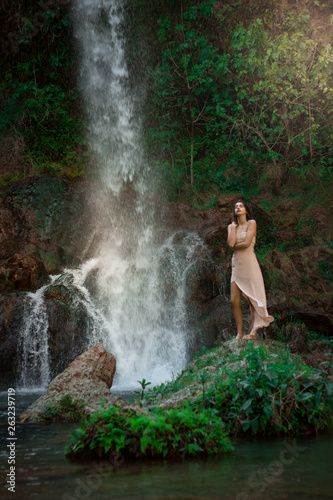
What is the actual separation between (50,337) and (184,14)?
15.1m

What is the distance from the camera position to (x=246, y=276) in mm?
8664

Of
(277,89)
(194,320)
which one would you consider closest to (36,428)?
(194,320)

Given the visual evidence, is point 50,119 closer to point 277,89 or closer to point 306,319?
point 277,89

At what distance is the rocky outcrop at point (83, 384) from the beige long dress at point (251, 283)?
2.67 meters

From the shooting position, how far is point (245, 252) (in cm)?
873

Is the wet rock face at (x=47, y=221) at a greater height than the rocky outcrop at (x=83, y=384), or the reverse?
the wet rock face at (x=47, y=221)

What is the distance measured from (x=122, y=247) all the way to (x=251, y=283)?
9270 millimetres

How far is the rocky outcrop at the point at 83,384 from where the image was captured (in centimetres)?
720

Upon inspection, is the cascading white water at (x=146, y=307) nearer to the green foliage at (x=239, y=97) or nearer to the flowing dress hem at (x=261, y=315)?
the flowing dress hem at (x=261, y=315)

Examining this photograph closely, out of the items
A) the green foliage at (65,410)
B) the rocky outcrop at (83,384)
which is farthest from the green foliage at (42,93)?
the green foliage at (65,410)

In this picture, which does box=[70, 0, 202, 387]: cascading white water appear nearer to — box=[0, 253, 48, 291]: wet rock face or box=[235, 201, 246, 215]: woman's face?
box=[0, 253, 48, 291]: wet rock face

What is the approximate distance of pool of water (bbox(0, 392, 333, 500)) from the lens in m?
3.40

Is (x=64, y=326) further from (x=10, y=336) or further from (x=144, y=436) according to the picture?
(x=144, y=436)

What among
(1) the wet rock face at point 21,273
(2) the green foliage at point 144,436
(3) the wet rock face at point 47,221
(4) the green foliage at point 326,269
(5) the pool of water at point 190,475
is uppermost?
(3) the wet rock face at point 47,221
